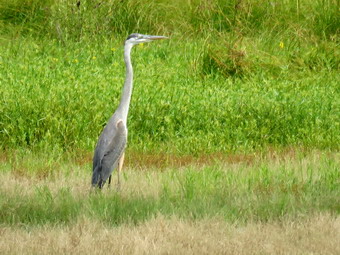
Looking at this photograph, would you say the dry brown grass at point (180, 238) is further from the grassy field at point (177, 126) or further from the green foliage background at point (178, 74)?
the green foliage background at point (178, 74)

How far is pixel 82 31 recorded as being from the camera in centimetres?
1263

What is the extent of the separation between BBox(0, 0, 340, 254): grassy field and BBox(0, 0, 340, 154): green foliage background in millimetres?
23

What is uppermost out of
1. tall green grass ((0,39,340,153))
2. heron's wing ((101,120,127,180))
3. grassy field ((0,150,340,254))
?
heron's wing ((101,120,127,180))

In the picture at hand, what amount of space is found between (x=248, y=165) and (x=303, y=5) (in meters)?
7.09

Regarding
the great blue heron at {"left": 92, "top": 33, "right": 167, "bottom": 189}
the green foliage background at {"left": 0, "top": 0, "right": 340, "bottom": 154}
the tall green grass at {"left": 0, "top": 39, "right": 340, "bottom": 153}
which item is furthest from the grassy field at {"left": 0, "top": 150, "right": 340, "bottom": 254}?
the green foliage background at {"left": 0, "top": 0, "right": 340, "bottom": 154}

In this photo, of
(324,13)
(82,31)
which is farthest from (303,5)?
(82,31)

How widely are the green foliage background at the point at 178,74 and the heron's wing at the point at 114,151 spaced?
163 cm

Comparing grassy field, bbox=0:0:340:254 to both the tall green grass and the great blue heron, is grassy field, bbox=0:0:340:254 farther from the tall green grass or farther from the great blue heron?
the great blue heron

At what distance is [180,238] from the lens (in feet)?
16.5

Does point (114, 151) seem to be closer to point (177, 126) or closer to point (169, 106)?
point (177, 126)

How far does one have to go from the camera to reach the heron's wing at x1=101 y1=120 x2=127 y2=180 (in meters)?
6.28

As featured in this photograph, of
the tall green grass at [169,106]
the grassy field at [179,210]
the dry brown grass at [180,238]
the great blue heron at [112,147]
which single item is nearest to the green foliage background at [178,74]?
the tall green grass at [169,106]

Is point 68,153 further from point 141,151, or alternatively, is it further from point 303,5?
point 303,5

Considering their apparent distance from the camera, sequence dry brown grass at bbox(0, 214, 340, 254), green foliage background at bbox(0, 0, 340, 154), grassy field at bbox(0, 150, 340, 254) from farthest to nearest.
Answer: green foliage background at bbox(0, 0, 340, 154), grassy field at bbox(0, 150, 340, 254), dry brown grass at bbox(0, 214, 340, 254)
